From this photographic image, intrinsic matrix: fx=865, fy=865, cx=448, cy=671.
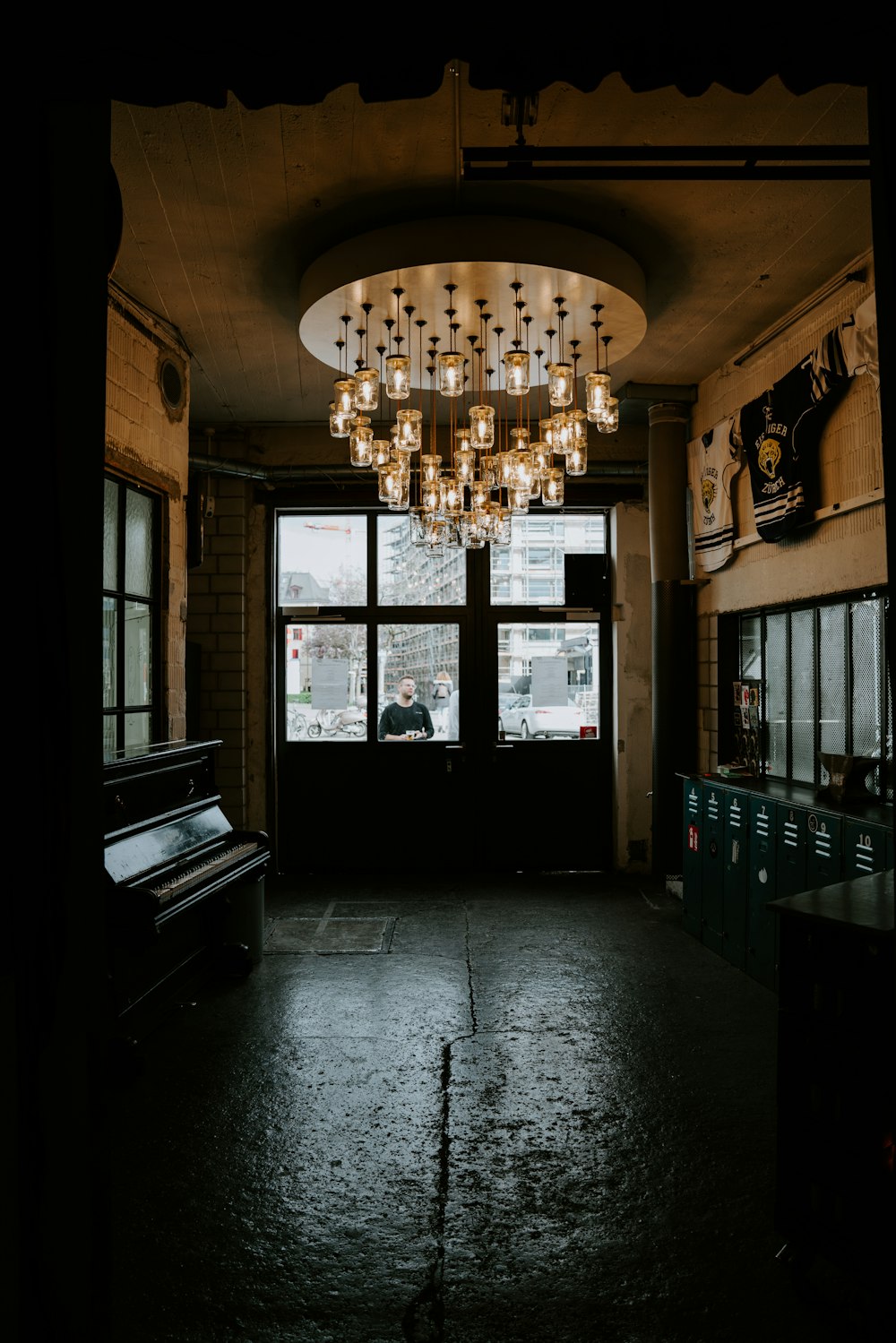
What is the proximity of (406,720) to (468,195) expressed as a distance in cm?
447

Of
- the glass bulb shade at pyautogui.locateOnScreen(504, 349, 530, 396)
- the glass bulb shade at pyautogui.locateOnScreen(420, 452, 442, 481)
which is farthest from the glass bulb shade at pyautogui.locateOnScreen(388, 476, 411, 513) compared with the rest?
the glass bulb shade at pyautogui.locateOnScreen(504, 349, 530, 396)

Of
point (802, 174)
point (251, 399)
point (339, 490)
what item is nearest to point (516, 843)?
point (339, 490)

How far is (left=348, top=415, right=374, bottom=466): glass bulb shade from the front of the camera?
4.54 meters

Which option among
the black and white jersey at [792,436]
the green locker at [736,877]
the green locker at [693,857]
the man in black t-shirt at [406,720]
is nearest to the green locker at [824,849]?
the green locker at [736,877]

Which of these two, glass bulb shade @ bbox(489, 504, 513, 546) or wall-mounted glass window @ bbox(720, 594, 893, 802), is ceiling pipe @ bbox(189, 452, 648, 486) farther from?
glass bulb shade @ bbox(489, 504, 513, 546)

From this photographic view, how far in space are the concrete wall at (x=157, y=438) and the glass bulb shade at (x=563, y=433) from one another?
2396 millimetres

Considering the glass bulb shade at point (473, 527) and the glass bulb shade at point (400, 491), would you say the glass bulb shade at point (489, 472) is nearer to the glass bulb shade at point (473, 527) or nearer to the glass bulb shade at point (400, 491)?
the glass bulb shade at point (473, 527)

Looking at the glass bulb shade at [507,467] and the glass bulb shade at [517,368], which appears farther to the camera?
the glass bulb shade at [507,467]

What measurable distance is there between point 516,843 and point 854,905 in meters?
5.17

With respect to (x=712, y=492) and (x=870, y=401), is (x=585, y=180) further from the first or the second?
(x=712, y=492)

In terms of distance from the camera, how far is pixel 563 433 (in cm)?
439

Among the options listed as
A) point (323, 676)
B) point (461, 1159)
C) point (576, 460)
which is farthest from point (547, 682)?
point (461, 1159)

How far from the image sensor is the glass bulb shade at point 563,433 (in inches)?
172

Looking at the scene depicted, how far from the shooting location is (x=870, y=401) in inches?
173
